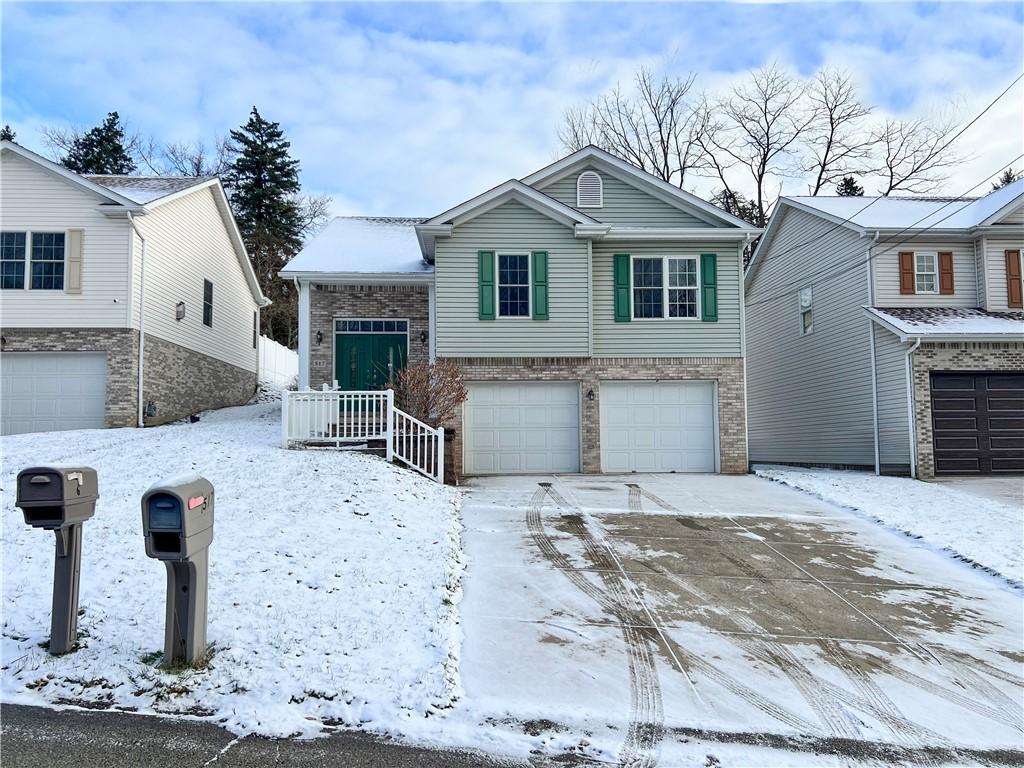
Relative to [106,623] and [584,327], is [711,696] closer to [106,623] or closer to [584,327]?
[106,623]

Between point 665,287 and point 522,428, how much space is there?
431 cm

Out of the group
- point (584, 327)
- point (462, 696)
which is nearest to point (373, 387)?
point (584, 327)

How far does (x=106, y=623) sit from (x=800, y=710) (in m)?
4.45

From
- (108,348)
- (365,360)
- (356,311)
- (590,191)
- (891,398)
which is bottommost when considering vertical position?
(891,398)

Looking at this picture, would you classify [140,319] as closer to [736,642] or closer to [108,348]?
[108,348]

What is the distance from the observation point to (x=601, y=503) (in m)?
10.1

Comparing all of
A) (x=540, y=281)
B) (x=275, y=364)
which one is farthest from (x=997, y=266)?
(x=275, y=364)

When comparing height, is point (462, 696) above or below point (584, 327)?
below

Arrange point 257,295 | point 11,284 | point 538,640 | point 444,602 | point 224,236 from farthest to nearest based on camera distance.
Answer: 1. point 257,295
2. point 224,236
3. point 11,284
4. point 444,602
5. point 538,640

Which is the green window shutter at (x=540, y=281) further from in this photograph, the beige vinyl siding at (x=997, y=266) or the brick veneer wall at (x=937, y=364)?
the beige vinyl siding at (x=997, y=266)

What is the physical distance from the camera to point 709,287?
47.5 ft

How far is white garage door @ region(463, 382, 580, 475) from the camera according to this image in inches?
548

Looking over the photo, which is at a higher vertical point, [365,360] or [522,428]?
[365,360]

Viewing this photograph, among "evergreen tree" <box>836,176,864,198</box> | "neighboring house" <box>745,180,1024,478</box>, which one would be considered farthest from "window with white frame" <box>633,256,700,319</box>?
"evergreen tree" <box>836,176,864,198</box>
